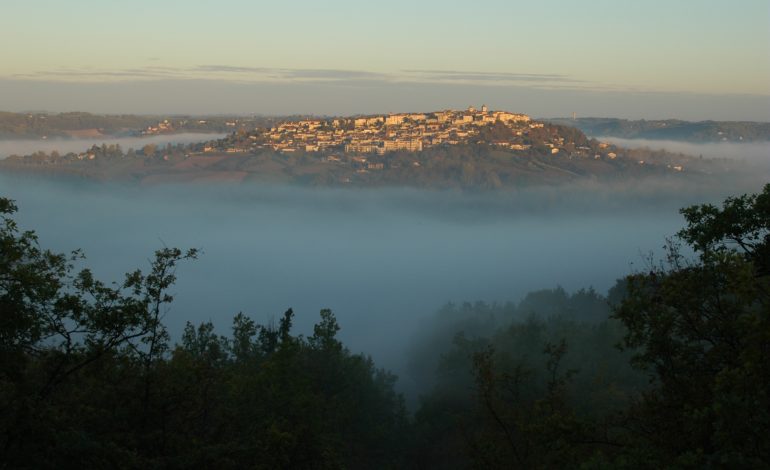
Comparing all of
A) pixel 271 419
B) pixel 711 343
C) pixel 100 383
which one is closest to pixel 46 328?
pixel 100 383

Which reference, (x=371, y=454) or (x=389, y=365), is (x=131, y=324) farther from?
(x=389, y=365)

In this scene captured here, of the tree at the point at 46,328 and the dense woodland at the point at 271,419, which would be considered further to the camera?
the tree at the point at 46,328

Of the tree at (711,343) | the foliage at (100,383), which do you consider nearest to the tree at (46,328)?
the foliage at (100,383)

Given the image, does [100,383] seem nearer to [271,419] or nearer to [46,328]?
[46,328]

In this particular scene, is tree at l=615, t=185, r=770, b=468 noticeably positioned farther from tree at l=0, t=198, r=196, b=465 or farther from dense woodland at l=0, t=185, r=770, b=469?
tree at l=0, t=198, r=196, b=465

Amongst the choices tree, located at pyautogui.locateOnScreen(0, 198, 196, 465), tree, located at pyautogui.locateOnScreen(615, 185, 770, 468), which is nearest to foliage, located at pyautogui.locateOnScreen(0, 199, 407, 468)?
tree, located at pyautogui.locateOnScreen(0, 198, 196, 465)

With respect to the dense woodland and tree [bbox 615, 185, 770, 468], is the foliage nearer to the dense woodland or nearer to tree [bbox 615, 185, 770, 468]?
the dense woodland

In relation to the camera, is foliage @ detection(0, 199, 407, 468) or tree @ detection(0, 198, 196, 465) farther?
foliage @ detection(0, 199, 407, 468)

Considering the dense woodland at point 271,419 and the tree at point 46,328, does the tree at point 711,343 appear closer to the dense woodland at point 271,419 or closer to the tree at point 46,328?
the dense woodland at point 271,419

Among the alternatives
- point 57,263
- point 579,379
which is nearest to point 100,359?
point 57,263

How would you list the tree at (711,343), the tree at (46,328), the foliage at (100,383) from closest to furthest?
the tree at (711,343)
the tree at (46,328)
the foliage at (100,383)

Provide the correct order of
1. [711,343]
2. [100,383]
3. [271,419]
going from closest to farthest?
[711,343] → [100,383] → [271,419]

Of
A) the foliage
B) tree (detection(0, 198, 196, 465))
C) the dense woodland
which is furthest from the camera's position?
the foliage

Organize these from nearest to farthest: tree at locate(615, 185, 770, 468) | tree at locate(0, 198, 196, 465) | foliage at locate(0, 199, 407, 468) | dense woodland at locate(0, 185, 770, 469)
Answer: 1. tree at locate(615, 185, 770, 468)
2. dense woodland at locate(0, 185, 770, 469)
3. tree at locate(0, 198, 196, 465)
4. foliage at locate(0, 199, 407, 468)
